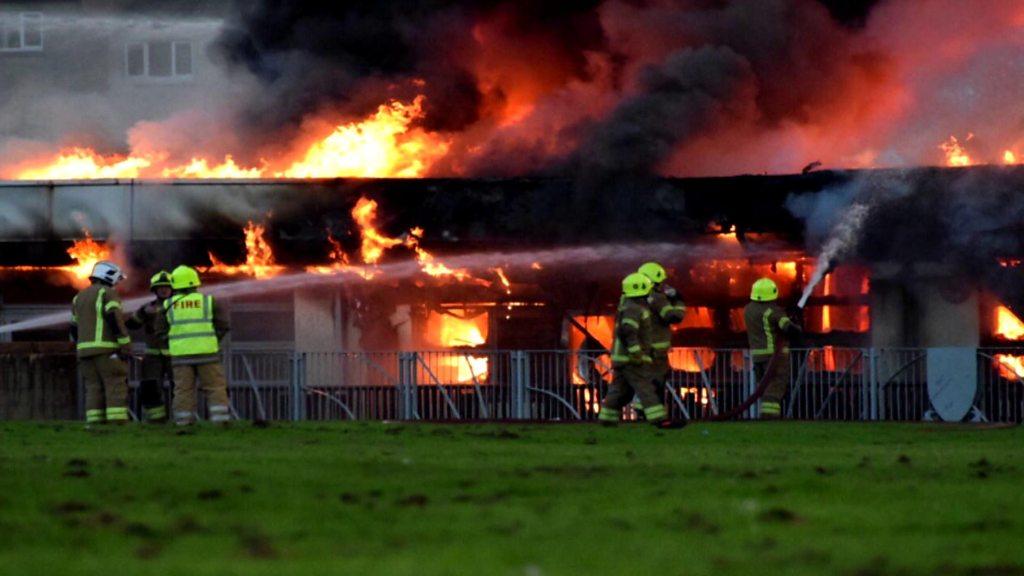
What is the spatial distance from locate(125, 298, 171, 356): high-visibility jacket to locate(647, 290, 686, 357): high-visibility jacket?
16.5 ft


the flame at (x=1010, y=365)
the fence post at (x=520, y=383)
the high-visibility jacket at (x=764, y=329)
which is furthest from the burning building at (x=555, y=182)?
the high-visibility jacket at (x=764, y=329)

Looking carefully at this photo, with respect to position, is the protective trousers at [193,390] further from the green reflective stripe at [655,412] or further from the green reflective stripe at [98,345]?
the green reflective stripe at [655,412]

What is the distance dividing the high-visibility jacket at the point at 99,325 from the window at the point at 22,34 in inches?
757

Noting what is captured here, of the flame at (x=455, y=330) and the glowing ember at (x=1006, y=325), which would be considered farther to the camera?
the flame at (x=455, y=330)

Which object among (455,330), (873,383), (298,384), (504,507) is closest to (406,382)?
(298,384)

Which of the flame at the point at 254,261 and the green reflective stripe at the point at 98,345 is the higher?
the flame at the point at 254,261

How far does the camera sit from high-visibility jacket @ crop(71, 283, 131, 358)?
19.9 m

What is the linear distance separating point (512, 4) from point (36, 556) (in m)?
23.2

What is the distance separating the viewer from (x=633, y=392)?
1983 cm

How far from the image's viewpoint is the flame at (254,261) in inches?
1078

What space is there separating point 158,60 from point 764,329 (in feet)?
61.3

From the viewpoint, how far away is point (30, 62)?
38.2 metres

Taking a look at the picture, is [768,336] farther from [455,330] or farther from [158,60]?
[158,60]

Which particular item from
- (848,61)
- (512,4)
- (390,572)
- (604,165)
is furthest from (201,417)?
(390,572)
